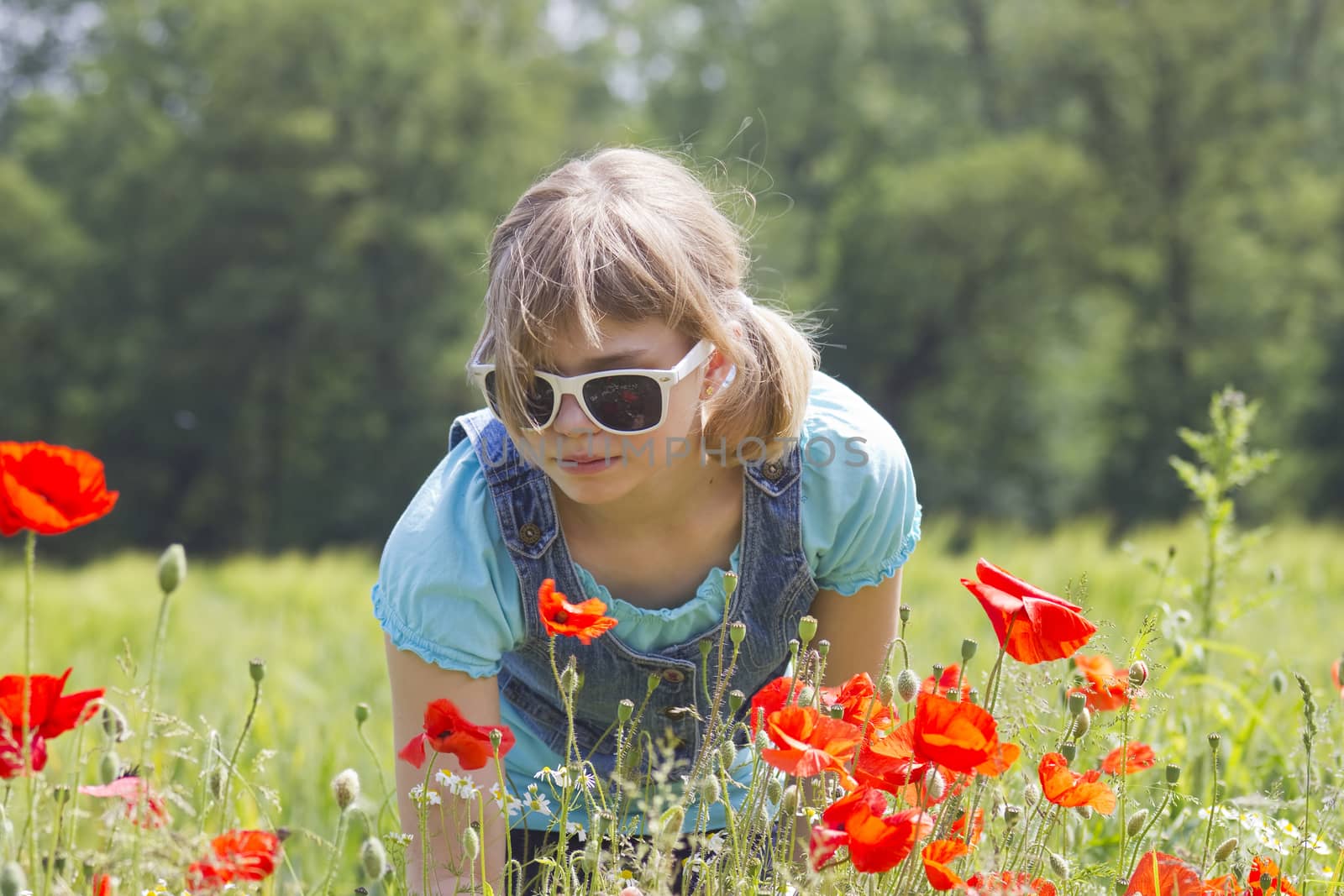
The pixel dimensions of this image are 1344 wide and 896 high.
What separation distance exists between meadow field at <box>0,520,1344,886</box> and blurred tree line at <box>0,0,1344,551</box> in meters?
11.7

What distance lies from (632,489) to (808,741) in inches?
28.5

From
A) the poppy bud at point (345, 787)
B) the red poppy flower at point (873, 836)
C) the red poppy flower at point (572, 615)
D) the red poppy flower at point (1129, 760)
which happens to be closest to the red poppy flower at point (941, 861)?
the red poppy flower at point (873, 836)

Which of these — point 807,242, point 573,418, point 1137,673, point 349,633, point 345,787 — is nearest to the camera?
point 345,787

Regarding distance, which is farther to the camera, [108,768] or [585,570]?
[585,570]

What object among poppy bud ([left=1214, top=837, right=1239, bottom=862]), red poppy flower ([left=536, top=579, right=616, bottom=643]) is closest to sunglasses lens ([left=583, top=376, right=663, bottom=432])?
red poppy flower ([left=536, top=579, right=616, bottom=643])

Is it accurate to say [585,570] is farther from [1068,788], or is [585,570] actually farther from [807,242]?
[807,242]

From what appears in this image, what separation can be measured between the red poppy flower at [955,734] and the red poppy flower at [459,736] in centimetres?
43

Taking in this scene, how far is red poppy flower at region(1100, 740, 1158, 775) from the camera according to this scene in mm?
1354

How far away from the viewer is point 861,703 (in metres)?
1.33

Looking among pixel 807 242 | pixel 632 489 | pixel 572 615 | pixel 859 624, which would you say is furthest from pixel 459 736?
pixel 807 242

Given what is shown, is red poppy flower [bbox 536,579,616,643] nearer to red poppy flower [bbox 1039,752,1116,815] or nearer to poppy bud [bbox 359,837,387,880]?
poppy bud [bbox 359,837,387,880]

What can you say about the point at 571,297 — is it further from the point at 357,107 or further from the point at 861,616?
the point at 357,107

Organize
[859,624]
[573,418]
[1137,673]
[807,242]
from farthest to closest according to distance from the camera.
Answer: [807,242] → [859,624] → [573,418] → [1137,673]

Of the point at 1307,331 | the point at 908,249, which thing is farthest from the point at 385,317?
the point at 1307,331
